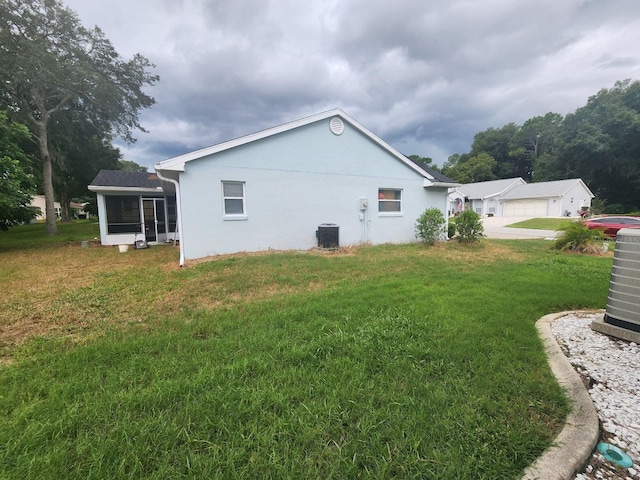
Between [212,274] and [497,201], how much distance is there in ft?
138

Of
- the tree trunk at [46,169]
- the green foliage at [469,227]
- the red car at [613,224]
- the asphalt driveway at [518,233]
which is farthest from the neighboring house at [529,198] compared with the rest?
the tree trunk at [46,169]

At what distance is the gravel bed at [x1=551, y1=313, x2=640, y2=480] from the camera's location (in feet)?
5.83

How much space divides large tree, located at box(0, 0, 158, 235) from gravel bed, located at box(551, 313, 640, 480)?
22262 mm

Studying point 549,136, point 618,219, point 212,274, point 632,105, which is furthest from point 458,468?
point 549,136

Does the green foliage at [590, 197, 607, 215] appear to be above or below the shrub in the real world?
above

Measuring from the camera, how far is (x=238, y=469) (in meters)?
1.65

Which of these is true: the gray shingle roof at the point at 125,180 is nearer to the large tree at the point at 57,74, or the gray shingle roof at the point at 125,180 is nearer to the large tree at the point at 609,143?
the large tree at the point at 57,74

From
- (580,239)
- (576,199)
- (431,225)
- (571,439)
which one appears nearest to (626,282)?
(571,439)

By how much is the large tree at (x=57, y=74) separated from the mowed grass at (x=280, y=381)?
1565 centimetres

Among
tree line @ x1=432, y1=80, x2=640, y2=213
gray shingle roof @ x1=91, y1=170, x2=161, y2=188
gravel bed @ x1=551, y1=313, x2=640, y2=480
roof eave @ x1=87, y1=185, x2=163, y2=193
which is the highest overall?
tree line @ x1=432, y1=80, x2=640, y2=213

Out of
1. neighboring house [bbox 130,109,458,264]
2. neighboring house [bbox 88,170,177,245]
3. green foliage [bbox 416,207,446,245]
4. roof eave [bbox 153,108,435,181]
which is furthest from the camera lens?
neighboring house [bbox 88,170,177,245]

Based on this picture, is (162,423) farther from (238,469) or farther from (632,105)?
(632,105)

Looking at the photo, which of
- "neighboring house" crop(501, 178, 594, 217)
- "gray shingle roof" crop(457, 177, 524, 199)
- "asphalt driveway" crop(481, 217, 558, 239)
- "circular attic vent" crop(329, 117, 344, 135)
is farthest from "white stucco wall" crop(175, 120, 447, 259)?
"gray shingle roof" crop(457, 177, 524, 199)

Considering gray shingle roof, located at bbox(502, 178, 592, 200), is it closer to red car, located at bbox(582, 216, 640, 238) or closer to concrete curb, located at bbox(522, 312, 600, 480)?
red car, located at bbox(582, 216, 640, 238)
